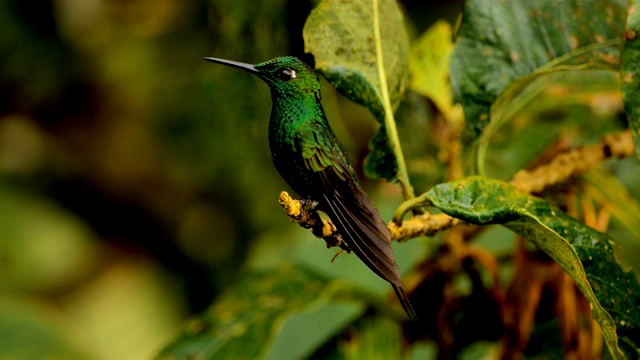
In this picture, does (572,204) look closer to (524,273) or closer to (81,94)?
(524,273)

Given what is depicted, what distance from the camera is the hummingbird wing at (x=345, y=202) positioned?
0.52m

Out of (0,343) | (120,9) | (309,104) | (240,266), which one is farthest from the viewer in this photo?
(120,9)

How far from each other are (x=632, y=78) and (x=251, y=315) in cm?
58

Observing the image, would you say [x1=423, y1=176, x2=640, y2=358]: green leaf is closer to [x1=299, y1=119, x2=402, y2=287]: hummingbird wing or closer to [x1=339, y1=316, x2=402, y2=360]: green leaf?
[x1=299, y1=119, x2=402, y2=287]: hummingbird wing

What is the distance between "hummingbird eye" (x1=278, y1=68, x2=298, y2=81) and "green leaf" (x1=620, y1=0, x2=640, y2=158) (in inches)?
13.3

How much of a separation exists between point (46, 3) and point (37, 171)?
1.56 feet

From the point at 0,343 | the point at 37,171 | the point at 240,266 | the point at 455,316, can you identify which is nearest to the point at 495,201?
the point at 455,316

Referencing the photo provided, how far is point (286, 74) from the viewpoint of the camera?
576 mm

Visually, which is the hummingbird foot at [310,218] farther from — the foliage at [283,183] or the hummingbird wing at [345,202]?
the foliage at [283,183]

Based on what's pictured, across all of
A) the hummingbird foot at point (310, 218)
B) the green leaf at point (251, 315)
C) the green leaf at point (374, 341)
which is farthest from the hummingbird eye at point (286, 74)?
the green leaf at point (374, 341)

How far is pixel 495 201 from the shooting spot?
64 cm

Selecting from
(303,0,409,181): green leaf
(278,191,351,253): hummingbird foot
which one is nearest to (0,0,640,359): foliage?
(303,0,409,181): green leaf

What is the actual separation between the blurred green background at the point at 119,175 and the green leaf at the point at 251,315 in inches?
26.6

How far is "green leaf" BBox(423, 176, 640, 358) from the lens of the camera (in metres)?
0.62
